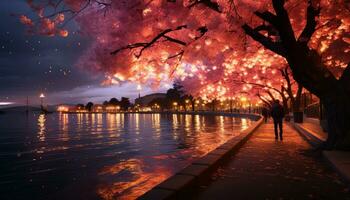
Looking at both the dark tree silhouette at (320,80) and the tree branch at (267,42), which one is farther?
the tree branch at (267,42)

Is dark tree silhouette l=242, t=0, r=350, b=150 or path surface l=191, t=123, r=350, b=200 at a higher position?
dark tree silhouette l=242, t=0, r=350, b=150

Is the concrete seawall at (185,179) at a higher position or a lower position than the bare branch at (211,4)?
lower

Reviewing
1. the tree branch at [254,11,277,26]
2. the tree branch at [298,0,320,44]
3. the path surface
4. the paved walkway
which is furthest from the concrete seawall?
the paved walkway

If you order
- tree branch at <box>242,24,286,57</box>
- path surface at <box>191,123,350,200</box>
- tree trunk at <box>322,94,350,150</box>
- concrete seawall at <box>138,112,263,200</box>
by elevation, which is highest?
tree branch at <box>242,24,286,57</box>

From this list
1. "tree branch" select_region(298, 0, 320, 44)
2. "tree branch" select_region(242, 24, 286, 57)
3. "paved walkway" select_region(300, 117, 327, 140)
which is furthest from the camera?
"paved walkway" select_region(300, 117, 327, 140)

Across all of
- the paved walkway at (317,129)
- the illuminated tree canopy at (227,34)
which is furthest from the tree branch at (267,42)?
the paved walkway at (317,129)

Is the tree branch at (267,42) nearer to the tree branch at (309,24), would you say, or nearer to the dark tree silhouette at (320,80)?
the dark tree silhouette at (320,80)

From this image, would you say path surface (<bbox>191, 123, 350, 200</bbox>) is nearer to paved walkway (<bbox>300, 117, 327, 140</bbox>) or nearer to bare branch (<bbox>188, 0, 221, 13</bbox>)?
paved walkway (<bbox>300, 117, 327, 140</bbox>)

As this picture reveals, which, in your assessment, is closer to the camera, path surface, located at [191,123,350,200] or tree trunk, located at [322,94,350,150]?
path surface, located at [191,123,350,200]

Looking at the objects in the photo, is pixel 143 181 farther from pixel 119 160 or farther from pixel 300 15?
pixel 300 15

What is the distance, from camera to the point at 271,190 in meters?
6.15

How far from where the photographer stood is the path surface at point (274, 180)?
5.88 meters

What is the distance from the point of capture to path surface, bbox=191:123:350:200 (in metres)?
5.88

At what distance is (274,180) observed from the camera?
695cm
